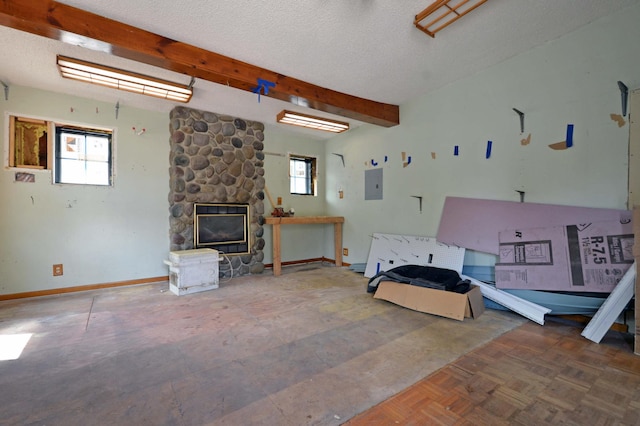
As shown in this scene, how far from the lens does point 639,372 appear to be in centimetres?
178

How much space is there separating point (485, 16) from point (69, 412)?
3.74 m

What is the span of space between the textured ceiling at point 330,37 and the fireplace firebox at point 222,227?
1.69 meters

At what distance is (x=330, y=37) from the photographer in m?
2.54

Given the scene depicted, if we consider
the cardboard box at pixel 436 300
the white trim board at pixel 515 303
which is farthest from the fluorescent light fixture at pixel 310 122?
the white trim board at pixel 515 303

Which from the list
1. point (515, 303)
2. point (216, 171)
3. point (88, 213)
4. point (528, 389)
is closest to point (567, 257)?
point (515, 303)

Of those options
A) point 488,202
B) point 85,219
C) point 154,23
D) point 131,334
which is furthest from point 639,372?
point 85,219

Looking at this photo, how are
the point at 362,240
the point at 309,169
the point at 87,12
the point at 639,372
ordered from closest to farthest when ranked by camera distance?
the point at 639,372, the point at 87,12, the point at 362,240, the point at 309,169

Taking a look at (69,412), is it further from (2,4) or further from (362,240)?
(362,240)

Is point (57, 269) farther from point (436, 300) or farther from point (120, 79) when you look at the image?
point (436, 300)

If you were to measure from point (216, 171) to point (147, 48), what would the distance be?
211 centimetres

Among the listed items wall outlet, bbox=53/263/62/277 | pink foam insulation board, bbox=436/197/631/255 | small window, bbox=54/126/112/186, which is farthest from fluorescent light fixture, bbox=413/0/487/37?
wall outlet, bbox=53/263/62/277

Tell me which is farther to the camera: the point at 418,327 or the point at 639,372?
the point at 418,327

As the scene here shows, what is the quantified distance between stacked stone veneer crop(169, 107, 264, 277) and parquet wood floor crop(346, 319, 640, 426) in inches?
134

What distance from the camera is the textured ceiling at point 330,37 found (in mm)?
2184
